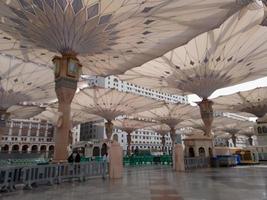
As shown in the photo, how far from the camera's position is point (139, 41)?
15.6m

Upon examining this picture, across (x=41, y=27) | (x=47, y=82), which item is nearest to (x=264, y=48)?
(x=41, y=27)

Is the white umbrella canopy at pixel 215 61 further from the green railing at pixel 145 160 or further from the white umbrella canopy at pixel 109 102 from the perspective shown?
the green railing at pixel 145 160

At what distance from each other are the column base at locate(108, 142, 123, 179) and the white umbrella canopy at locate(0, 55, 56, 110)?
45.8ft

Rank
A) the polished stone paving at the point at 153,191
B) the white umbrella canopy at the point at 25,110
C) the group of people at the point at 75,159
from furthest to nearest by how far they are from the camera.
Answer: the white umbrella canopy at the point at 25,110 < the group of people at the point at 75,159 < the polished stone paving at the point at 153,191

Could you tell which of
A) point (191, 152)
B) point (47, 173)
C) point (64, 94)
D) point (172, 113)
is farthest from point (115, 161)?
point (172, 113)

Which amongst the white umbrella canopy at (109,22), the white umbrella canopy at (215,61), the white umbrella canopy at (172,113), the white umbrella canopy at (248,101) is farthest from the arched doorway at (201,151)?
the white umbrella canopy at (172,113)

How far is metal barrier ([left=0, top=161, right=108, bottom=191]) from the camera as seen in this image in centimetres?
859

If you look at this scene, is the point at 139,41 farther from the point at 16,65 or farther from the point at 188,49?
the point at 16,65

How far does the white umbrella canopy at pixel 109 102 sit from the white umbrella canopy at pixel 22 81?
4.55 metres

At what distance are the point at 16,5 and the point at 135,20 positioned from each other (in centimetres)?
609

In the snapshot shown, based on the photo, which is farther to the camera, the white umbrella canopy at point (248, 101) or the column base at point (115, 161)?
the white umbrella canopy at point (248, 101)

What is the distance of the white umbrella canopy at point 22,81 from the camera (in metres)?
22.0

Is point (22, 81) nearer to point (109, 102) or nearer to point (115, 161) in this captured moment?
point (109, 102)

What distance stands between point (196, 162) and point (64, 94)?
1353cm
